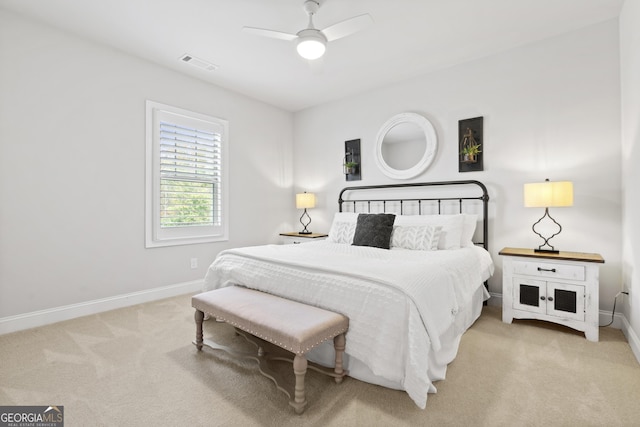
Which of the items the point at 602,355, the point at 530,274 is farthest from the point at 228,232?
the point at 602,355

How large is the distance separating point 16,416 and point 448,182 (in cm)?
398

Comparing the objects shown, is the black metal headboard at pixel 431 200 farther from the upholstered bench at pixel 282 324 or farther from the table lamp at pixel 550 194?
the upholstered bench at pixel 282 324

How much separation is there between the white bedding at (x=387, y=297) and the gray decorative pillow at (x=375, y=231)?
20.9 inches

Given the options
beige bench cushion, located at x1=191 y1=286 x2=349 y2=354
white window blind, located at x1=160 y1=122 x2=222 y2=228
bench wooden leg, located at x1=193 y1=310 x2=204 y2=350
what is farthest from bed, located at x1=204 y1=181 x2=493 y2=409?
white window blind, located at x1=160 y1=122 x2=222 y2=228

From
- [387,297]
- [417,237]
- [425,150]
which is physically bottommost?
[387,297]

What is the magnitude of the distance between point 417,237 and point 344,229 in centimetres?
91

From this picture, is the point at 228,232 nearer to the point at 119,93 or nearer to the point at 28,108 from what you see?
the point at 119,93

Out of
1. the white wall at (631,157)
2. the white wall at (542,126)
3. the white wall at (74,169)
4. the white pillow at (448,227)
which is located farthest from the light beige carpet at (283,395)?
the white wall at (542,126)

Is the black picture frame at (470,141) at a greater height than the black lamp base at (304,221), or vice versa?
the black picture frame at (470,141)

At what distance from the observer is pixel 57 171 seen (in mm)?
2910

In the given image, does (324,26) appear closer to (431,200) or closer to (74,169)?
(431,200)

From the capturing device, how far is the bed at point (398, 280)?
1.68 meters

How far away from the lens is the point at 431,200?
3.81 m

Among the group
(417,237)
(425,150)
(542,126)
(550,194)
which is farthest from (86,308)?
(542,126)
